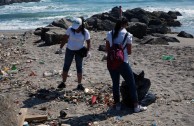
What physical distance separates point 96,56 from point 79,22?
530cm

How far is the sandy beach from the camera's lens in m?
Result: 7.12

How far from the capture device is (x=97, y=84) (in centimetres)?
941

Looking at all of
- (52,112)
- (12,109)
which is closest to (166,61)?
(52,112)

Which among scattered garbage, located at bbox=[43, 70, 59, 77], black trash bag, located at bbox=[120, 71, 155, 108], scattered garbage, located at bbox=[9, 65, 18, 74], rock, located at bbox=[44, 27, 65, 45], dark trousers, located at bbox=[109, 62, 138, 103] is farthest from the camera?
rock, located at bbox=[44, 27, 65, 45]

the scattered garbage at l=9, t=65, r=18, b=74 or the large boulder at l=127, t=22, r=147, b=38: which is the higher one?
the scattered garbage at l=9, t=65, r=18, b=74

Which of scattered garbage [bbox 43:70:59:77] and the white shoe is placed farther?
scattered garbage [bbox 43:70:59:77]

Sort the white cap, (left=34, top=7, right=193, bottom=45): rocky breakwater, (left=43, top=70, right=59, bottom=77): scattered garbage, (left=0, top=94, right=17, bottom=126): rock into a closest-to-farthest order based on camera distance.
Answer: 1. (left=0, top=94, right=17, bottom=126): rock
2. the white cap
3. (left=43, top=70, right=59, bottom=77): scattered garbage
4. (left=34, top=7, right=193, bottom=45): rocky breakwater

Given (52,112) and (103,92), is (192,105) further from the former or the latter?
(52,112)

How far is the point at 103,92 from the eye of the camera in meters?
8.66

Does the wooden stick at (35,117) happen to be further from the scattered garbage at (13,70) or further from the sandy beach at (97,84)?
the scattered garbage at (13,70)

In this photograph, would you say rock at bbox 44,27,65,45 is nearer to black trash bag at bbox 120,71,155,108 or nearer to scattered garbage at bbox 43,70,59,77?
scattered garbage at bbox 43,70,59,77

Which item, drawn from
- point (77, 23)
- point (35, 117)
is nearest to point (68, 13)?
point (77, 23)

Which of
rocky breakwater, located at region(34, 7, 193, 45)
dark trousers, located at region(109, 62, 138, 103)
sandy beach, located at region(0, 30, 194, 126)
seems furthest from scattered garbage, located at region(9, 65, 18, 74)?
rocky breakwater, located at region(34, 7, 193, 45)

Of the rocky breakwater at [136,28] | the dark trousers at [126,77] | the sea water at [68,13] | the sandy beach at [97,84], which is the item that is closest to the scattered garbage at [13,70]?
the sandy beach at [97,84]
